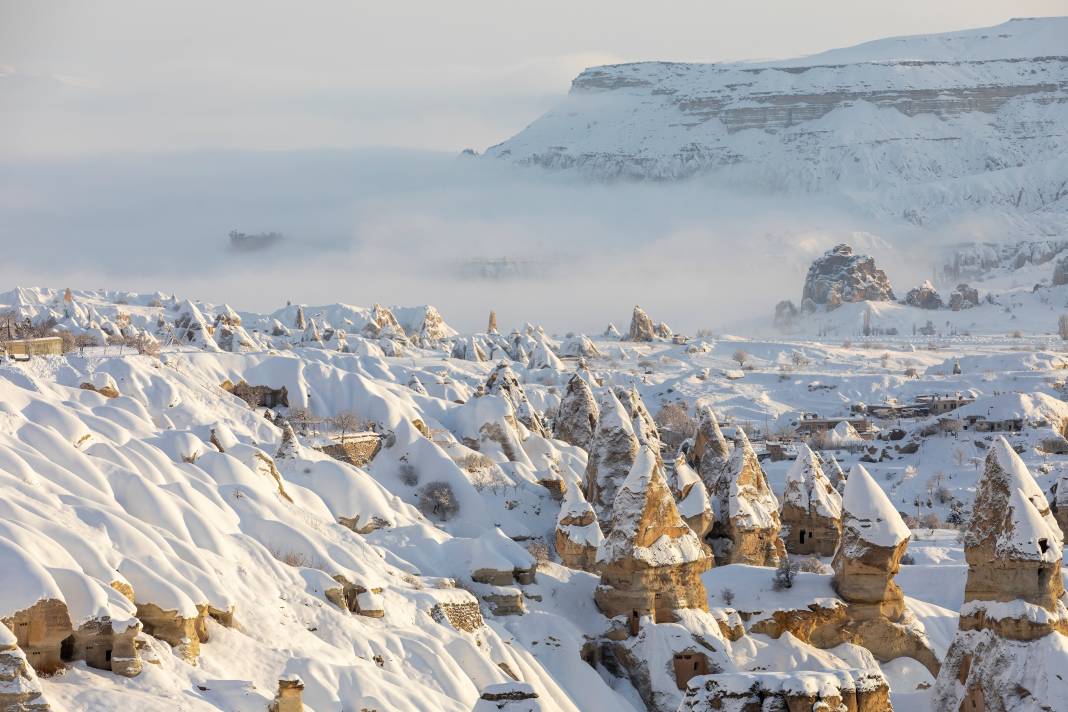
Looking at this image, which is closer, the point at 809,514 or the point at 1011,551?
the point at 1011,551

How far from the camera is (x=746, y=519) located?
57.7 metres

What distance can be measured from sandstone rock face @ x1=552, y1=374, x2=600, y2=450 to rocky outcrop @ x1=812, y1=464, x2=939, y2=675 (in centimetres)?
2867

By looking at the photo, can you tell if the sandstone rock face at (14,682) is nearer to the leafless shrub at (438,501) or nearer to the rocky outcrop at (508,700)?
the rocky outcrop at (508,700)

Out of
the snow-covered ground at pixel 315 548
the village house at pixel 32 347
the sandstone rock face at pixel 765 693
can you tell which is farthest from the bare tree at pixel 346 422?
the sandstone rock face at pixel 765 693

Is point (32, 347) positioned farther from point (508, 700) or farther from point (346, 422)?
point (508, 700)

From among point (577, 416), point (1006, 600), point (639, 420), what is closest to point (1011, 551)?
point (1006, 600)

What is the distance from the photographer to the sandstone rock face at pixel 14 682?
27.7 m

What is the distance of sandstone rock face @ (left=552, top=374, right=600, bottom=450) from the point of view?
258ft

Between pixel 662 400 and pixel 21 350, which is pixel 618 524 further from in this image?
pixel 662 400

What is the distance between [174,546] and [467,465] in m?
29.9

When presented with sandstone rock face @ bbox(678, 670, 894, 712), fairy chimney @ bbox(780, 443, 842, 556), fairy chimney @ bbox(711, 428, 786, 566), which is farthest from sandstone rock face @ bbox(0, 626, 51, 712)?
fairy chimney @ bbox(780, 443, 842, 556)

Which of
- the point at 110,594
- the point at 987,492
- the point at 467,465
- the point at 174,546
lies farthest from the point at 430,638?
the point at 467,465

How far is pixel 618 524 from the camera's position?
49156 millimetres

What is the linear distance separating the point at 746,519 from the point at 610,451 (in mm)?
7071
